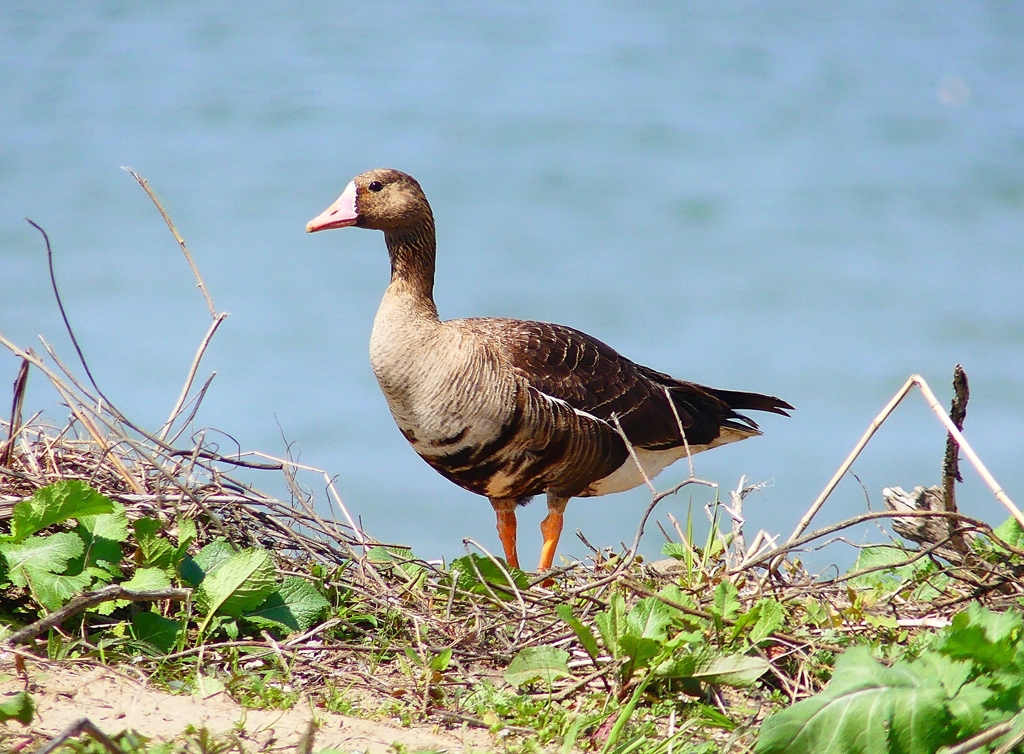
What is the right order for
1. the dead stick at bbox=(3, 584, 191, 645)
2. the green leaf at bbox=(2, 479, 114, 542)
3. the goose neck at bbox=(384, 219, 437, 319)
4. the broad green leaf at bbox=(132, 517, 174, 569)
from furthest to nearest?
the goose neck at bbox=(384, 219, 437, 319) → the broad green leaf at bbox=(132, 517, 174, 569) → the green leaf at bbox=(2, 479, 114, 542) → the dead stick at bbox=(3, 584, 191, 645)

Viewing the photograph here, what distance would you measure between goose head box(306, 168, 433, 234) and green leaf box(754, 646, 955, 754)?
3419 mm

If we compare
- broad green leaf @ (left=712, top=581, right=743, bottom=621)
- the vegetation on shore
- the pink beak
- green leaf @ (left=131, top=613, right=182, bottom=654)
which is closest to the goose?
the pink beak

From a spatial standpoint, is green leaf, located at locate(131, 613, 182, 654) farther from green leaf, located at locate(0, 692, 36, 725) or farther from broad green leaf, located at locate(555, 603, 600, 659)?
broad green leaf, located at locate(555, 603, 600, 659)

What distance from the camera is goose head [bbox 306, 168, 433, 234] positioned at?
5438 millimetres

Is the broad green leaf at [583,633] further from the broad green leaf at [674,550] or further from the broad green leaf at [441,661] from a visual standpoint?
the broad green leaf at [674,550]

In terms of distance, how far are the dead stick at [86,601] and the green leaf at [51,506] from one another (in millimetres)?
274

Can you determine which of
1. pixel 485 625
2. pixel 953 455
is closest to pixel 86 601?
pixel 485 625

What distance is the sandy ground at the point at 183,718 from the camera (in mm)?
2922

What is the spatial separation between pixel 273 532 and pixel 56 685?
112cm

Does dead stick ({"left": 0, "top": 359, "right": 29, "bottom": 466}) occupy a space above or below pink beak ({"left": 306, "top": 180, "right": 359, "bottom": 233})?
below

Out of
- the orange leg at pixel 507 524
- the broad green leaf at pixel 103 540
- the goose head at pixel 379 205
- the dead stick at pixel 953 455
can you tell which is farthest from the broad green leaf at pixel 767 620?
the goose head at pixel 379 205

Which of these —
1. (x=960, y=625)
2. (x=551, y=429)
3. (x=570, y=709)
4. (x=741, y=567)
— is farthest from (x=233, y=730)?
(x=551, y=429)

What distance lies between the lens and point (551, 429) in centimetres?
536

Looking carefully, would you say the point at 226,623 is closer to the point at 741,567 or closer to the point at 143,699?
the point at 143,699
